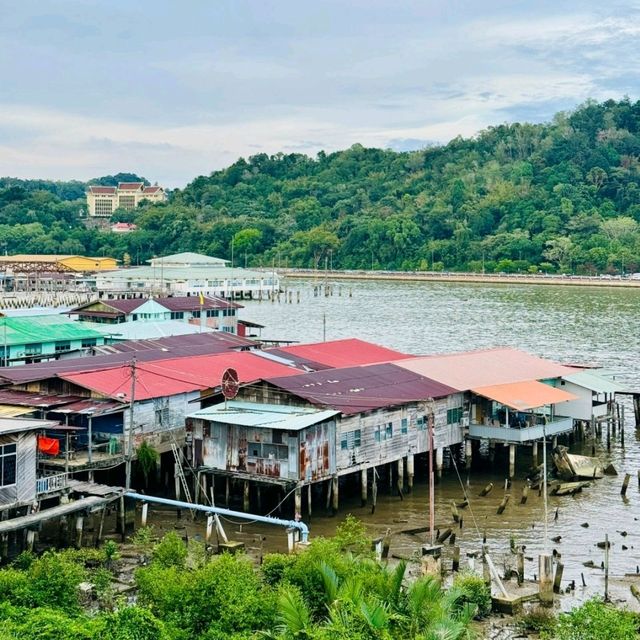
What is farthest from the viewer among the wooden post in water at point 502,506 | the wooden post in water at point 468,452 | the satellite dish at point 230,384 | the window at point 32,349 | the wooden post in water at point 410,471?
the window at point 32,349

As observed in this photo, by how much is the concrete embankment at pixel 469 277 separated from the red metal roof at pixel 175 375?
108 metres

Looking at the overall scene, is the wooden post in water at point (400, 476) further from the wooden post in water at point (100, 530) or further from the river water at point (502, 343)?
the wooden post in water at point (100, 530)

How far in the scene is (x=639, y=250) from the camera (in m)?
161

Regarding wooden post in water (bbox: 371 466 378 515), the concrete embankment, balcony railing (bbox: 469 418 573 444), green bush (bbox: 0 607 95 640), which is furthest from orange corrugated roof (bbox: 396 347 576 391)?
the concrete embankment

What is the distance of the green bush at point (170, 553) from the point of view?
A: 25.6 metres

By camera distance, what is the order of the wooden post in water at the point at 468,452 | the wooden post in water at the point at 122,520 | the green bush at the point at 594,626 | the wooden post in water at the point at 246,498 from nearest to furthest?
the green bush at the point at 594,626, the wooden post in water at the point at 122,520, the wooden post in water at the point at 246,498, the wooden post in water at the point at 468,452

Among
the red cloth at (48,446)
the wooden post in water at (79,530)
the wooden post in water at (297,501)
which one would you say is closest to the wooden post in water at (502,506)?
the wooden post in water at (297,501)

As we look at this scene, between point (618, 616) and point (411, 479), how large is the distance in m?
16.7

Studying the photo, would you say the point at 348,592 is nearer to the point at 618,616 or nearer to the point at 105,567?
the point at 618,616

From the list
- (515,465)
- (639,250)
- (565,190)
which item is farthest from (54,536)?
(565,190)

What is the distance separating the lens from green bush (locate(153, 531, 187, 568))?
25.6 metres

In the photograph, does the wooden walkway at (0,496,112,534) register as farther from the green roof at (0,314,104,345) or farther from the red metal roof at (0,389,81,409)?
the green roof at (0,314,104,345)

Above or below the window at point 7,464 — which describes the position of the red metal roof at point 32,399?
above

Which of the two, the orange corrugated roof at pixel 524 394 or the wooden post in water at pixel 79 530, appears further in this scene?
the orange corrugated roof at pixel 524 394
